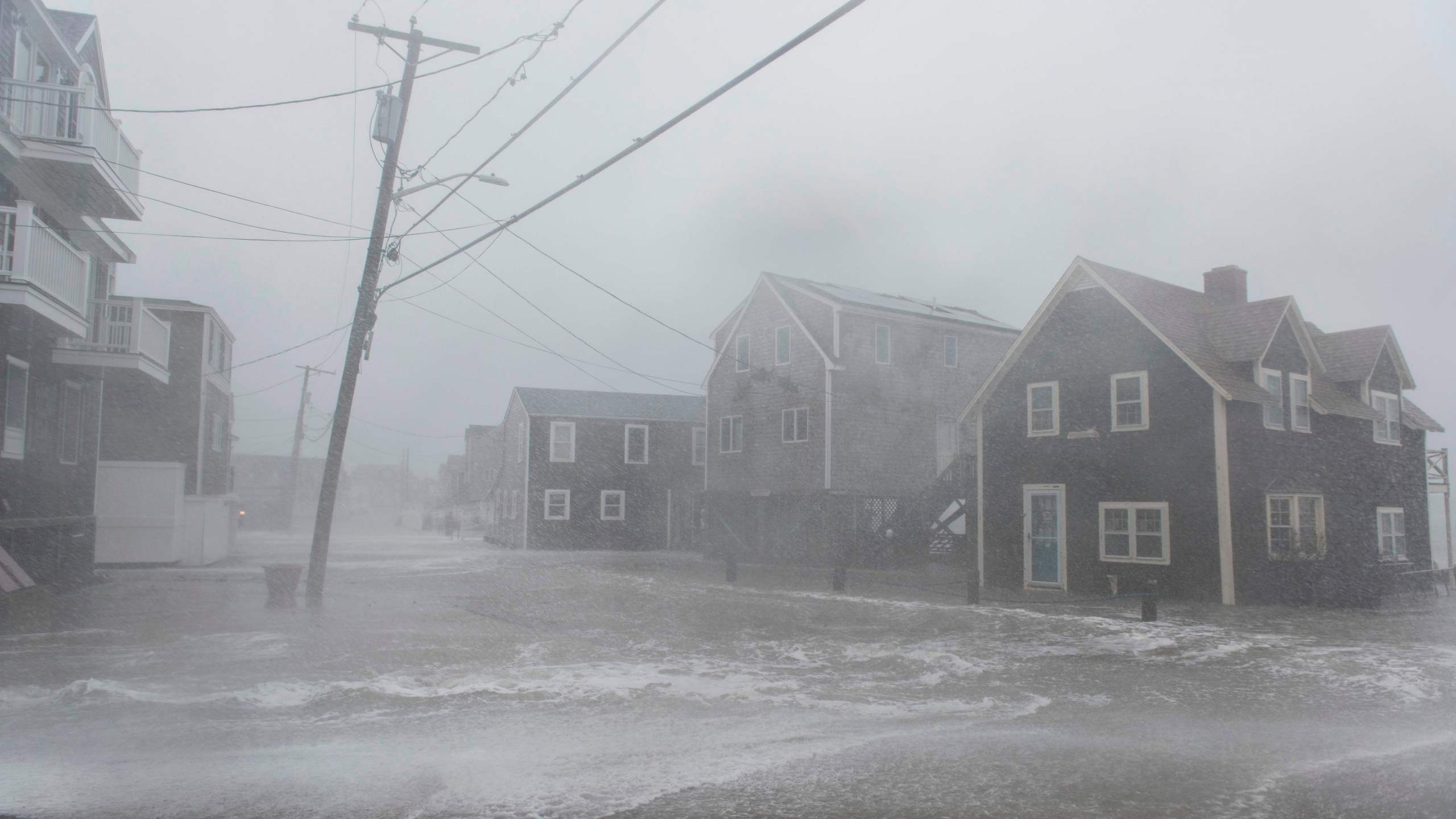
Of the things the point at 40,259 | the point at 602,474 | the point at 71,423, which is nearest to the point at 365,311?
the point at 40,259

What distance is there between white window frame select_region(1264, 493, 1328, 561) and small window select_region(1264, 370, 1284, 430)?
1.48 meters

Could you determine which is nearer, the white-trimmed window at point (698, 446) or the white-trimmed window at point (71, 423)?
the white-trimmed window at point (71, 423)

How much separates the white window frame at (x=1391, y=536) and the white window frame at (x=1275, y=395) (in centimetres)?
466

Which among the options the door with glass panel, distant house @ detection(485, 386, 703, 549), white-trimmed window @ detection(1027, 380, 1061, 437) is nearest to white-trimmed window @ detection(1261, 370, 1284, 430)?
white-trimmed window @ detection(1027, 380, 1061, 437)

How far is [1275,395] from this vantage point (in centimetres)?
2195

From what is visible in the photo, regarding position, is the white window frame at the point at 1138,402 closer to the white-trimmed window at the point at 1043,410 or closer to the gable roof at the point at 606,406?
the white-trimmed window at the point at 1043,410

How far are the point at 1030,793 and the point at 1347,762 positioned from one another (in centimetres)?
300

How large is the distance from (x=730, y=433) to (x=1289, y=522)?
1894 cm

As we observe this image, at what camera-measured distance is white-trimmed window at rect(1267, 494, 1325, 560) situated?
68.7ft

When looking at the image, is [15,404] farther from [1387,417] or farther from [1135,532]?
[1387,417]

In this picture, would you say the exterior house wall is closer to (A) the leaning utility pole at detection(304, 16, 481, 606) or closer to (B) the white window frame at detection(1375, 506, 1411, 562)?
(B) the white window frame at detection(1375, 506, 1411, 562)

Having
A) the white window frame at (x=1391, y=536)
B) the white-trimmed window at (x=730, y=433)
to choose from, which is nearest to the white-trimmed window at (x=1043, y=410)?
the white window frame at (x=1391, y=536)

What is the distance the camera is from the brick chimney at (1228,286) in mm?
25594

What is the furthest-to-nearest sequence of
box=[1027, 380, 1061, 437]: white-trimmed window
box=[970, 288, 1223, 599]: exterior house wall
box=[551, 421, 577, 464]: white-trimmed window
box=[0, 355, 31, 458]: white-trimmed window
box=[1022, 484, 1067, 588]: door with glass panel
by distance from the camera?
1. box=[551, 421, 577, 464]: white-trimmed window
2. box=[1027, 380, 1061, 437]: white-trimmed window
3. box=[1022, 484, 1067, 588]: door with glass panel
4. box=[970, 288, 1223, 599]: exterior house wall
5. box=[0, 355, 31, 458]: white-trimmed window
